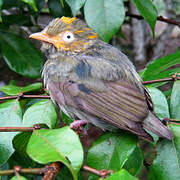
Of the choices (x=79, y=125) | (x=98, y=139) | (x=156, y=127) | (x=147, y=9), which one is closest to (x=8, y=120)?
(x=79, y=125)

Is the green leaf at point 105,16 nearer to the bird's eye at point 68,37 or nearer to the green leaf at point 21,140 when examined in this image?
the bird's eye at point 68,37

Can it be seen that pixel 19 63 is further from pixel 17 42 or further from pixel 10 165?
pixel 10 165

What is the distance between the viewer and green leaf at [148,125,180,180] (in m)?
1.59

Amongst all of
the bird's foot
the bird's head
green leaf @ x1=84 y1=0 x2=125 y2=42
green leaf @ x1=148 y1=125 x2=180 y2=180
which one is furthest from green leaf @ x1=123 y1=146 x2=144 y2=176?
the bird's head

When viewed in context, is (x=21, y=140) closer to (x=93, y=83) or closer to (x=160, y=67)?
(x=93, y=83)

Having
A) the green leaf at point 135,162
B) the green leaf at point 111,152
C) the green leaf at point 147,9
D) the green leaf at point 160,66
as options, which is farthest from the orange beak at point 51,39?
the green leaf at point 135,162

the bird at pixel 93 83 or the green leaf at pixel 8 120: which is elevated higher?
the bird at pixel 93 83

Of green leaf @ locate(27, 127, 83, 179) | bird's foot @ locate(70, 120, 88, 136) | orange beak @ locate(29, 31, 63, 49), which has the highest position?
orange beak @ locate(29, 31, 63, 49)

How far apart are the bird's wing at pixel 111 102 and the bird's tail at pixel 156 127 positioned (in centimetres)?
4

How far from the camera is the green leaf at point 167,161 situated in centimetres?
159

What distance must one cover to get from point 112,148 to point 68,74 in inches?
26.3

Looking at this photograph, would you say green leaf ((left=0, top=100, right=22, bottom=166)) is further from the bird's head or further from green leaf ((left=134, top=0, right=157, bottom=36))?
green leaf ((left=134, top=0, right=157, bottom=36))

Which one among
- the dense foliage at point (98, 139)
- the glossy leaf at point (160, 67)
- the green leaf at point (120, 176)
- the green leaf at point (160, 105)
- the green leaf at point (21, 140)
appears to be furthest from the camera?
the glossy leaf at point (160, 67)

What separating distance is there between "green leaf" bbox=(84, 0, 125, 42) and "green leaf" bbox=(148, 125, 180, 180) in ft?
2.63
